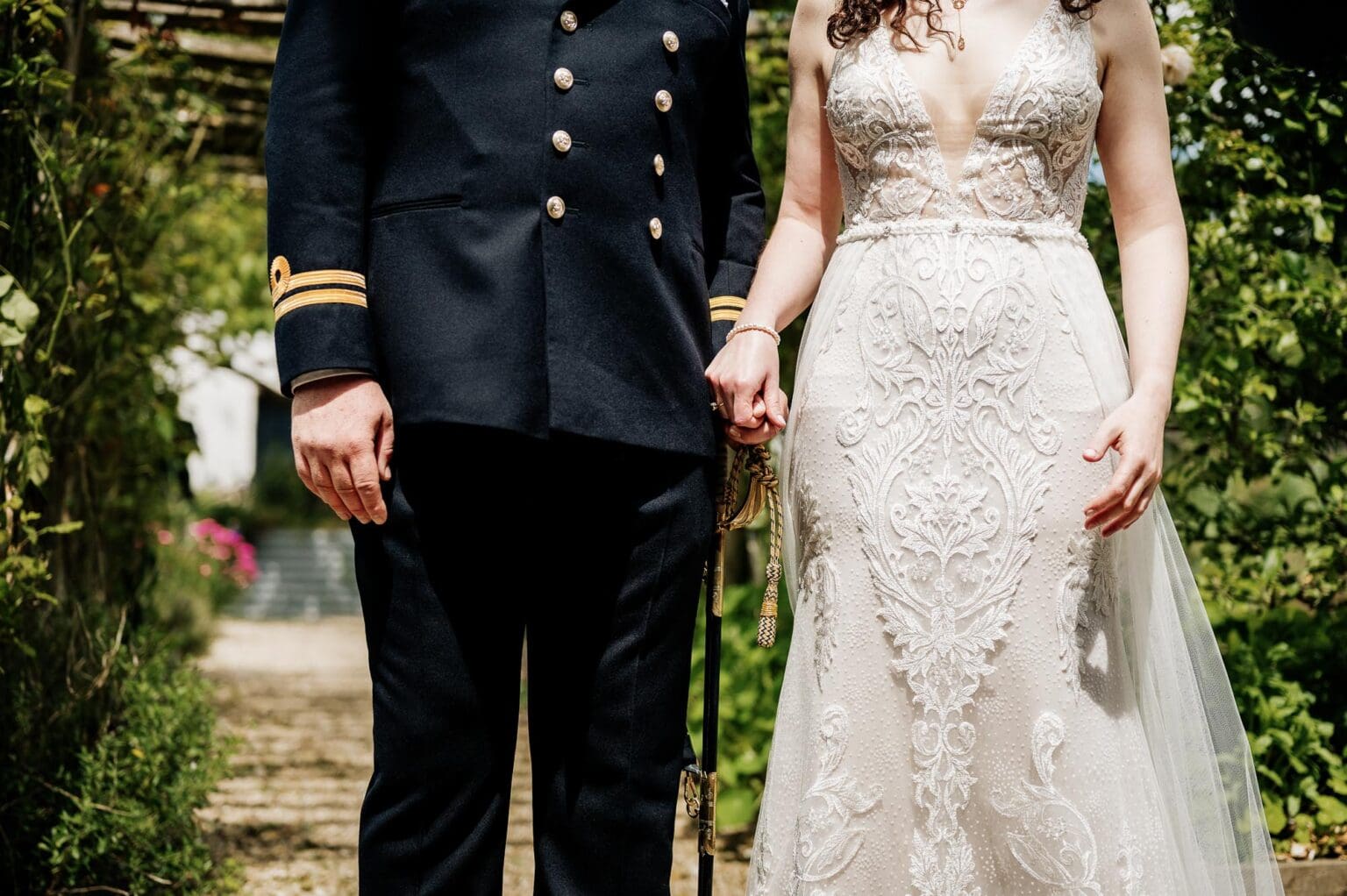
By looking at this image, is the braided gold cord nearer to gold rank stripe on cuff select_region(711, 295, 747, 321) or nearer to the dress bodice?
gold rank stripe on cuff select_region(711, 295, 747, 321)

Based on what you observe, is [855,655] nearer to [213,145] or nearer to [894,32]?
[894,32]

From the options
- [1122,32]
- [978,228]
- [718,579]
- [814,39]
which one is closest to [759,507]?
[718,579]

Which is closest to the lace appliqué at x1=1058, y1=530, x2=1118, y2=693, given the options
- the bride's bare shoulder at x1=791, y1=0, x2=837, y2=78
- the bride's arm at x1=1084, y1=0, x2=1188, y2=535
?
the bride's arm at x1=1084, y1=0, x2=1188, y2=535

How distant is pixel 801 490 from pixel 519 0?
856 millimetres

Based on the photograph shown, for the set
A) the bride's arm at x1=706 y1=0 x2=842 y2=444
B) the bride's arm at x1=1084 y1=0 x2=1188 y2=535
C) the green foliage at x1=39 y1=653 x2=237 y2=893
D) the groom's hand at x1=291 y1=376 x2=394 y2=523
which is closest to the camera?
the groom's hand at x1=291 y1=376 x2=394 y2=523

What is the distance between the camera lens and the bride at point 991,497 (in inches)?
79.8

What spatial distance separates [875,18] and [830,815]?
1.26 metres

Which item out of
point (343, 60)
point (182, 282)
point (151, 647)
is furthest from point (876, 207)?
point (182, 282)

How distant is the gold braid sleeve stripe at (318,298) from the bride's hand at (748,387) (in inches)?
21.1

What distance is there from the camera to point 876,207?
7.31 feet

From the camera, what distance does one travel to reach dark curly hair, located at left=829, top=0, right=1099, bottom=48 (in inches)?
86.5

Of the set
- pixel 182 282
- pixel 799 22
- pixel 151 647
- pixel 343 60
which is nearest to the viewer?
pixel 343 60

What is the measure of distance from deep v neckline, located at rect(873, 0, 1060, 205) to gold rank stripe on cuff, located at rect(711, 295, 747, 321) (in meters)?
0.37
